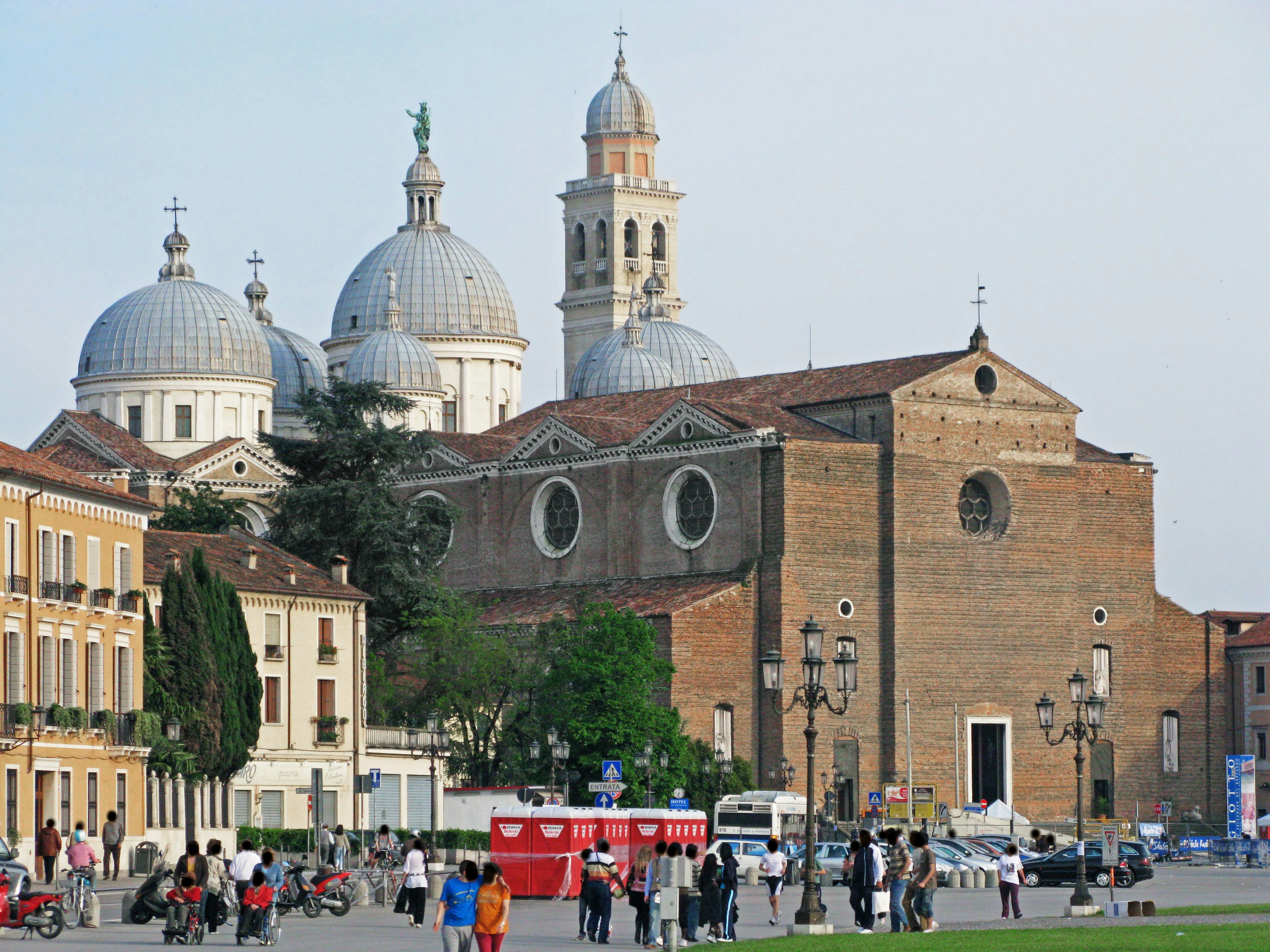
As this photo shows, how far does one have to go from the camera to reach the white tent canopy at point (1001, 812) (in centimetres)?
7394

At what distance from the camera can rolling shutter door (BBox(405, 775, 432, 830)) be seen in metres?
63.7

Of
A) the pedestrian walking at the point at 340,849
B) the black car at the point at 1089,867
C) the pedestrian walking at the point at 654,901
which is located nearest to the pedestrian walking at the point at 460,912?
the pedestrian walking at the point at 654,901

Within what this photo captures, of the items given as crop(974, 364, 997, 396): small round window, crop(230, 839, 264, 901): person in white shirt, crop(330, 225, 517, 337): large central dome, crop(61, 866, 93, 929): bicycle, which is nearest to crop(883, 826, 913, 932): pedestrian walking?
crop(230, 839, 264, 901): person in white shirt

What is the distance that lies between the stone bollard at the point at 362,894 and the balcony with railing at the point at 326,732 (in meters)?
19.2

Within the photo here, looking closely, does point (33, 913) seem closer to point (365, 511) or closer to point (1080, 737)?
point (1080, 737)

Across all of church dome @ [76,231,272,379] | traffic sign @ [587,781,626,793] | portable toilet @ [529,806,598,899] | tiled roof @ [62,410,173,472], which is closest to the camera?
portable toilet @ [529,806,598,899]

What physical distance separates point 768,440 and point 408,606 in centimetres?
1079

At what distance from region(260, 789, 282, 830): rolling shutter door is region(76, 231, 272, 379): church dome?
3762 cm

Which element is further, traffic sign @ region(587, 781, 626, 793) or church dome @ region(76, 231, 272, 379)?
church dome @ region(76, 231, 272, 379)

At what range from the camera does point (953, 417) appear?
77.3m

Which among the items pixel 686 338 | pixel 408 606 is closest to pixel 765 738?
pixel 408 606

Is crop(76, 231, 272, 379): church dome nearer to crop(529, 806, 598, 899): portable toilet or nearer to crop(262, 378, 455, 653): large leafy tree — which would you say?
crop(262, 378, 455, 653): large leafy tree

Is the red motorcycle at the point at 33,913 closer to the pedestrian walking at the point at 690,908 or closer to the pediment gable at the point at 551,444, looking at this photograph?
the pedestrian walking at the point at 690,908

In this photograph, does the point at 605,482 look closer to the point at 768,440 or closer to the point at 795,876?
the point at 768,440
